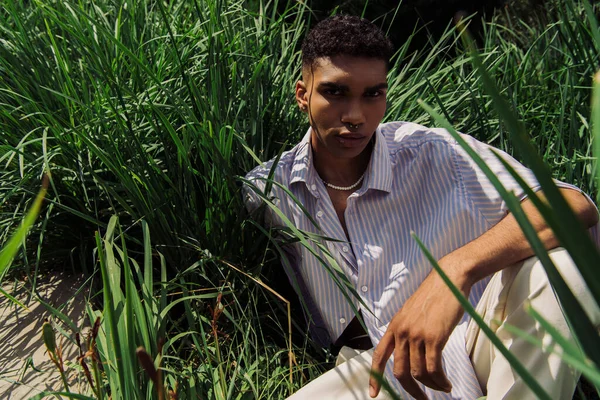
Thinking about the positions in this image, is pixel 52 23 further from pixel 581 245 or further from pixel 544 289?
pixel 581 245

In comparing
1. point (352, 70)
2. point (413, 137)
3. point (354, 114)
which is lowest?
point (413, 137)

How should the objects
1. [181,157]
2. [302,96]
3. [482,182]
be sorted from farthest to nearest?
[302,96] → [181,157] → [482,182]

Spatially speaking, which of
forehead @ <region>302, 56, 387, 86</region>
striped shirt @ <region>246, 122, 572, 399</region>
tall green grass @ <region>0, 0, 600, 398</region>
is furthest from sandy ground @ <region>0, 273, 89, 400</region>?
forehead @ <region>302, 56, 387, 86</region>

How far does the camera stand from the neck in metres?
2.31

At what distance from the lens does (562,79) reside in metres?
3.17

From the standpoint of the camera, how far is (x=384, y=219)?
2.24m

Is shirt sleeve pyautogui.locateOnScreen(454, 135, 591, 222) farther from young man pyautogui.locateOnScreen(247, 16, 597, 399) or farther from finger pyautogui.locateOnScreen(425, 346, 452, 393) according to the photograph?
finger pyautogui.locateOnScreen(425, 346, 452, 393)

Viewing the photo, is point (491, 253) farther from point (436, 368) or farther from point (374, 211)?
point (374, 211)

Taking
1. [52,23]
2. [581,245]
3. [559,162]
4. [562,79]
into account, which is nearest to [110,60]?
[52,23]

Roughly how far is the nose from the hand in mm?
626

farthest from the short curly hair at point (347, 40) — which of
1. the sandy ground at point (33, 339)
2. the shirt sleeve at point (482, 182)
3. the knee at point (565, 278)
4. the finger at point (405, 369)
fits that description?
the sandy ground at point (33, 339)

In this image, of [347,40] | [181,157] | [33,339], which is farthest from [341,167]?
[33,339]

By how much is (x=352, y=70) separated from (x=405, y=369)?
0.93m

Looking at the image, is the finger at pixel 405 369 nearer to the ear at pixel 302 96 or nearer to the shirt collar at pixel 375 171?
the shirt collar at pixel 375 171
